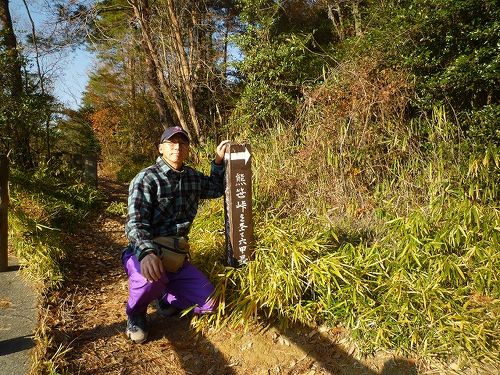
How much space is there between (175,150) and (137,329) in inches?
53.1

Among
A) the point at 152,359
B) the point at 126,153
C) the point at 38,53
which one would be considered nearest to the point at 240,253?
the point at 152,359

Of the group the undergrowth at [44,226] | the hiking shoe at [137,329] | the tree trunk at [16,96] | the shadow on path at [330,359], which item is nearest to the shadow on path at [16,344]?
the undergrowth at [44,226]

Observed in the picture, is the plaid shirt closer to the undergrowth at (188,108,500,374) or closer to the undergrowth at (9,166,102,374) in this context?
the undergrowth at (188,108,500,374)

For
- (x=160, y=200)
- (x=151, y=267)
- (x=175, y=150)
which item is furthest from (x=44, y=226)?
(x=151, y=267)

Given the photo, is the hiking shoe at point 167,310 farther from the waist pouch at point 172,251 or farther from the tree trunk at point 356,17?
the tree trunk at point 356,17

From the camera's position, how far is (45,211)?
208 inches

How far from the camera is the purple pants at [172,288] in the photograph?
2.61 meters

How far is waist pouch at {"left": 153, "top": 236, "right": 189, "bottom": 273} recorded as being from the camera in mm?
2656

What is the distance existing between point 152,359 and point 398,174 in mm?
3112

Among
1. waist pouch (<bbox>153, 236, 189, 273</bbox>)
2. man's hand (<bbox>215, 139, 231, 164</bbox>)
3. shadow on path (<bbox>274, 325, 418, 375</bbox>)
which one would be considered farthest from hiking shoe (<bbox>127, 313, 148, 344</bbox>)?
man's hand (<bbox>215, 139, 231, 164</bbox>)

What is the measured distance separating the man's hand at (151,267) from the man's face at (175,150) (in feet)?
2.38

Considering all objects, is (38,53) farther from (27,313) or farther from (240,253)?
(240,253)

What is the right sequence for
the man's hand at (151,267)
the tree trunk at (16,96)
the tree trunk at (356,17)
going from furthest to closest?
the tree trunk at (16,96)
the tree trunk at (356,17)
the man's hand at (151,267)

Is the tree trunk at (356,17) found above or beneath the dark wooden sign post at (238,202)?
above
